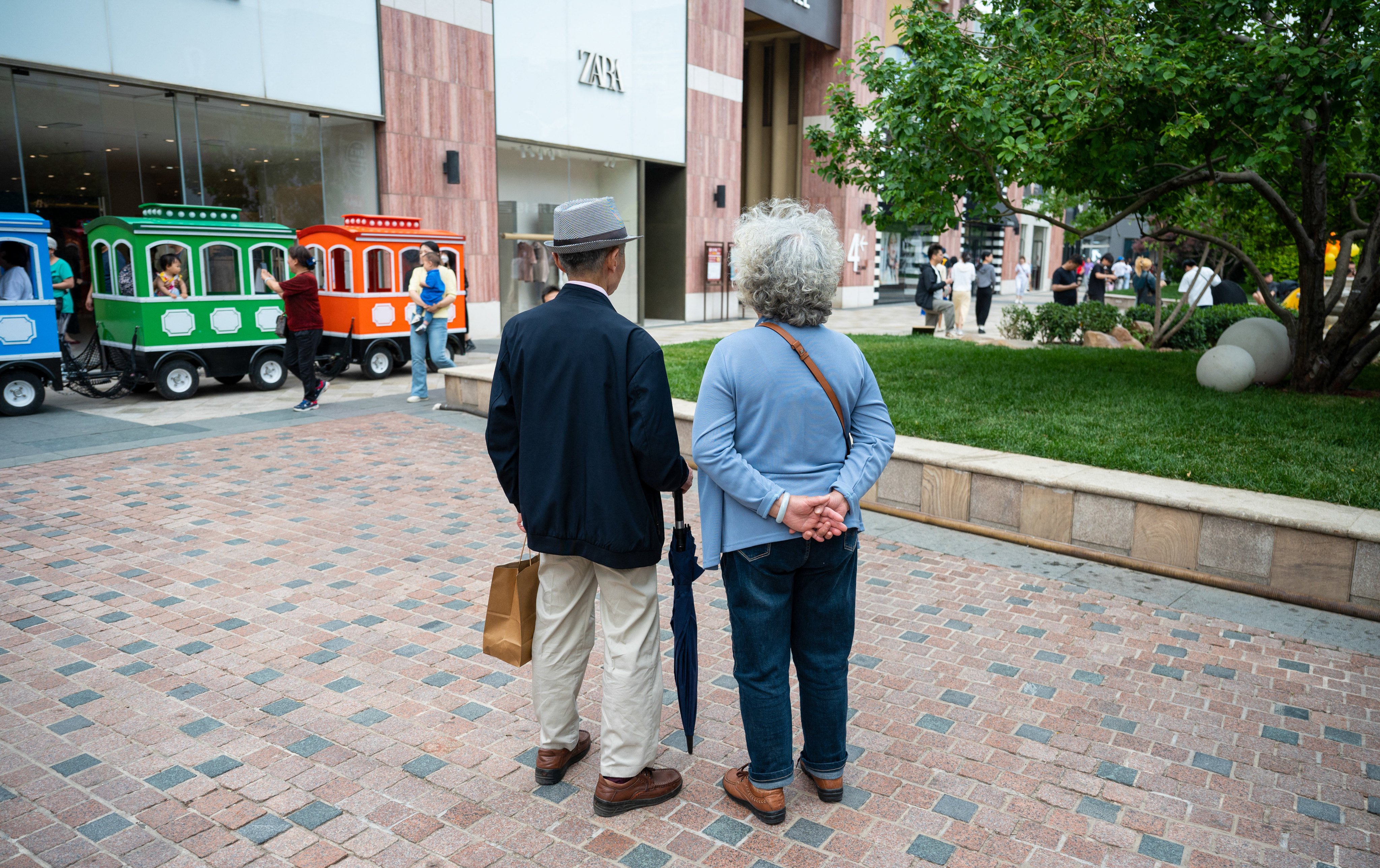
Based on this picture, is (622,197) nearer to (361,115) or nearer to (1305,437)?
(361,115)

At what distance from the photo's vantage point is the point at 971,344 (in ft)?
47.2

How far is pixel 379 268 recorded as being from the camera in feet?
43.5

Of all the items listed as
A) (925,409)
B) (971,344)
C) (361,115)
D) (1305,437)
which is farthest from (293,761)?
(361,115)

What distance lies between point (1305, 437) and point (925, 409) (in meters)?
2.94

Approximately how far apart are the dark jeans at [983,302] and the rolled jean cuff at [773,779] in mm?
19064

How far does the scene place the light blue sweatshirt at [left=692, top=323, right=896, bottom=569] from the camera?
286cm

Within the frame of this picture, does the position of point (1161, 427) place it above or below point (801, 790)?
above

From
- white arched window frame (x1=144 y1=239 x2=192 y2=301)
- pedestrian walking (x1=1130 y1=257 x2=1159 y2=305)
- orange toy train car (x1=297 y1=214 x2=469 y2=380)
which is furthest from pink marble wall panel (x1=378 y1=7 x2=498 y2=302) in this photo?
pedestrian walking (x1=1130 y1=257 x2=1159 y2=305)

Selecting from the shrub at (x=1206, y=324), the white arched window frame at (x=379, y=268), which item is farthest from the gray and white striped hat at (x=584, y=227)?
the shrub at (x=1206, y=324)

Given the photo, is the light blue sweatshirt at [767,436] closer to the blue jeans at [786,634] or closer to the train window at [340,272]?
the blue jeans at [786,634]

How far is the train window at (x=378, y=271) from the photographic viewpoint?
1309 centimetres

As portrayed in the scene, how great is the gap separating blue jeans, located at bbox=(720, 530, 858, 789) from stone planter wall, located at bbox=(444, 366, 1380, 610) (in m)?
3.40

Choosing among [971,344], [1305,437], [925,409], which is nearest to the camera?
[1305,437]

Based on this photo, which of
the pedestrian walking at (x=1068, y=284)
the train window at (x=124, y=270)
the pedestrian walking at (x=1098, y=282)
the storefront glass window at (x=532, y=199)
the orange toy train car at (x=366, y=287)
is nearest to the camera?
the train window at (x=124, y=270)
